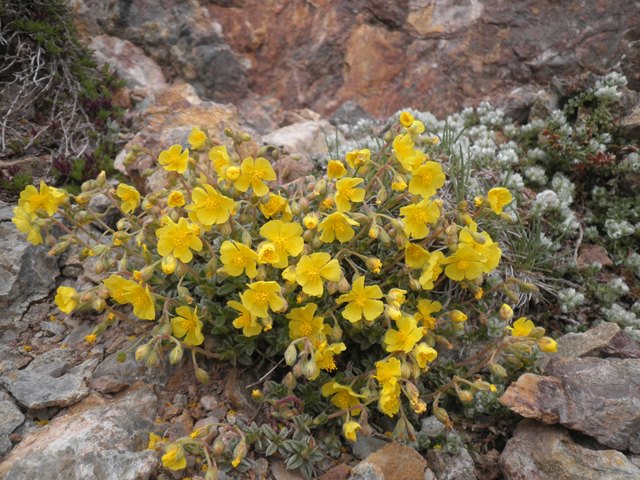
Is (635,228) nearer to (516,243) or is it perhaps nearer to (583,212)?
(583,212)

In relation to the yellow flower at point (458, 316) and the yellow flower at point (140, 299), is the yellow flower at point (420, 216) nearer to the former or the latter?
the yellow flower at point (458, 316)

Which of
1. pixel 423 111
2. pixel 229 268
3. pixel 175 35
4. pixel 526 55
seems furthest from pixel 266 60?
pixel 229 268

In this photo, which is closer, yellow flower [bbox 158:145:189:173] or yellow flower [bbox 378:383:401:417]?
yellow flower [bbox 378:383:401:417]

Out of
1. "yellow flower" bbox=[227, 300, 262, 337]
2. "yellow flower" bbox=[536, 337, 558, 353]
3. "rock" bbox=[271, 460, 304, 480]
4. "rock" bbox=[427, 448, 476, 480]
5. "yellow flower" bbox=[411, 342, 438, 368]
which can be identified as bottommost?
"rock" bbox=[271, 460, 304, 480]

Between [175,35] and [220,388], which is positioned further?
[175,35]

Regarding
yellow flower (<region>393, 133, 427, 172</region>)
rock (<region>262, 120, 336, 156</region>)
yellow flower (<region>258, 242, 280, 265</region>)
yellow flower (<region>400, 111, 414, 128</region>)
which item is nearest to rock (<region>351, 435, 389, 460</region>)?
yellow flower (<region>258, 242, 280, 265</region>)

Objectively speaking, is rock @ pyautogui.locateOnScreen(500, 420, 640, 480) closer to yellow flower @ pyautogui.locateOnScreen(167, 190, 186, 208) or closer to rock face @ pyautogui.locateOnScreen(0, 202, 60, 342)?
yellow flower @ pyautogui.locateOnScreen(167, 190, 186, 208)

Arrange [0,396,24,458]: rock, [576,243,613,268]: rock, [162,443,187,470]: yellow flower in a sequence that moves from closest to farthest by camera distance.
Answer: [162,443,187,470]: yellow flower < [0,396,24,458]: rock < [576,243,613,268]: rock
